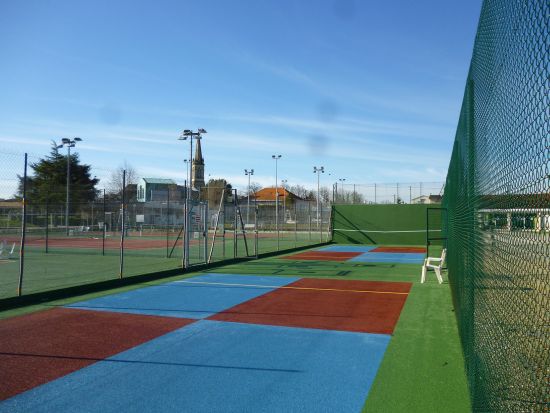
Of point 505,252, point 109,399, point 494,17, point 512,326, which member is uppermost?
point 494,17

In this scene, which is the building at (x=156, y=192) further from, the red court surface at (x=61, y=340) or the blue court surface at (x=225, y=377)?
the blue court surface at (x=225, y=377)

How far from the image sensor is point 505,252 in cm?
257

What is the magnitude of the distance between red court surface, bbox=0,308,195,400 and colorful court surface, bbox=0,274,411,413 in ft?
0.05

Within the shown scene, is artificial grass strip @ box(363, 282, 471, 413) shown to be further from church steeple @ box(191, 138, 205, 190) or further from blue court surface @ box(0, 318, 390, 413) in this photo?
Result: church steeple @ box(191, 138, 205, 190)

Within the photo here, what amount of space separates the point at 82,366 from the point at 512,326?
4.67 metres

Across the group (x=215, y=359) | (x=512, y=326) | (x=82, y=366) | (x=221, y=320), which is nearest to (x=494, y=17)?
(x=512, y=326)

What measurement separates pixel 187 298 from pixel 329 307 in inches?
122

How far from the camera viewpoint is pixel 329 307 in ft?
29.6

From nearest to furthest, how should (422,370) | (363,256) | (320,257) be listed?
(422,370), (320,257), (363,256)

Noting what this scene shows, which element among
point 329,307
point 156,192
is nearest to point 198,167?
point 156,192

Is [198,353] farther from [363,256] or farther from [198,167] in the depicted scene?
[198,167]

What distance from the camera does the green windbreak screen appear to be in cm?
3094

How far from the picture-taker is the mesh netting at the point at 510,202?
1.65m

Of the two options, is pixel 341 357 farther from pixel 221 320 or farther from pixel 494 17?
pixel 494 17
